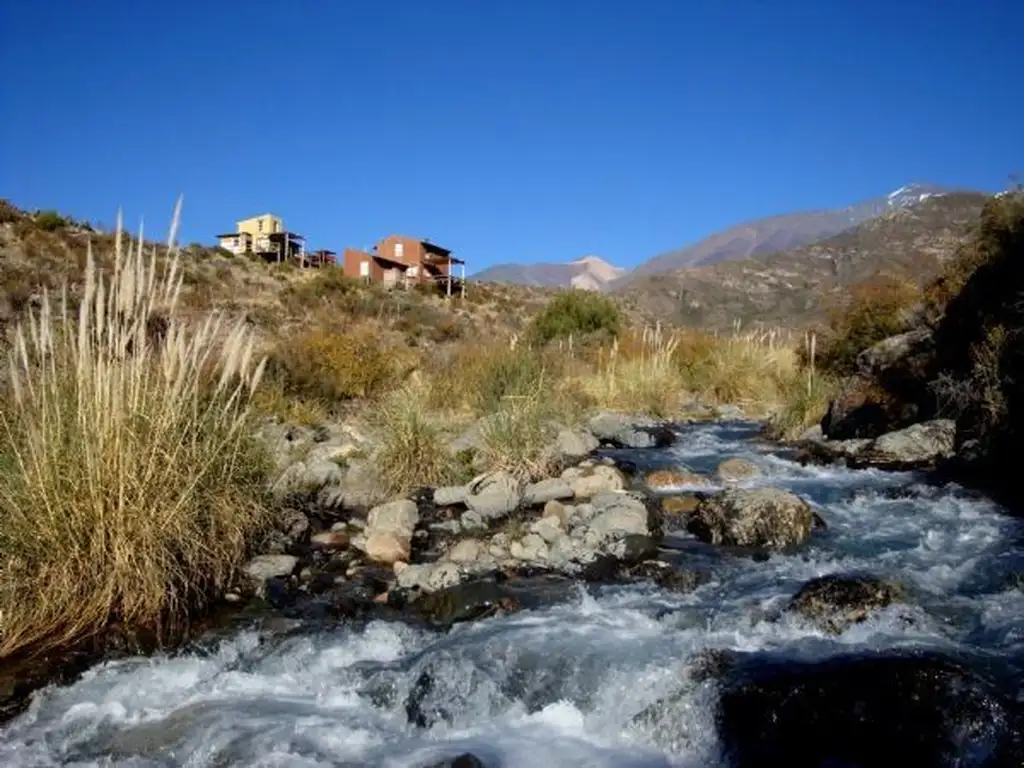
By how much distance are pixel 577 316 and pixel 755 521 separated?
19.1 meters

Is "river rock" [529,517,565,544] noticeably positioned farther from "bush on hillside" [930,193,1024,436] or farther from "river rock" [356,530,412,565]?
"bush on hillside" [930,193,1024,436]

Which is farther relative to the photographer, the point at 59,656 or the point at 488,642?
the point at 488,642

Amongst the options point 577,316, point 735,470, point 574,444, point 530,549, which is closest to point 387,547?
point 530,549

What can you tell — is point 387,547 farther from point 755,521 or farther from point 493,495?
point 755,521

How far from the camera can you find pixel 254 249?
141 feet

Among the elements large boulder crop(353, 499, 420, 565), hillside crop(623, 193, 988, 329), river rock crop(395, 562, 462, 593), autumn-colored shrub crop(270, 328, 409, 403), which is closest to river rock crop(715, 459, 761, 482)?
large boulder crop(353, 499, 420, 565)

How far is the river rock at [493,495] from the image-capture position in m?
6.74

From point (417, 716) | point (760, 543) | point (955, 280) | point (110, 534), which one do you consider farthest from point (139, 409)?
point (955, 280)

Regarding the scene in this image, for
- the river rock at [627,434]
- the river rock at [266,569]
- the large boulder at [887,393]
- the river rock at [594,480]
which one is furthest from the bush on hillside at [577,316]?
the river rock at [266,569]

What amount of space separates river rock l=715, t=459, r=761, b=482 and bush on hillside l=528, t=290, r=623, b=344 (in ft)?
47.9

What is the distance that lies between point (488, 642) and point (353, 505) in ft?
10.5

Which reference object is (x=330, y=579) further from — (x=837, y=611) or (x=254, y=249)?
(x=254, y=249)

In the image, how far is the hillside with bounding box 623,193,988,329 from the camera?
67.2 meters

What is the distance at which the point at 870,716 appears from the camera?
3.10 meters
